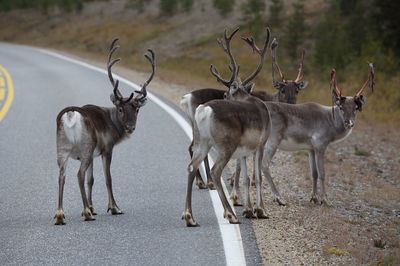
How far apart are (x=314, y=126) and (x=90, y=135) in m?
3.86

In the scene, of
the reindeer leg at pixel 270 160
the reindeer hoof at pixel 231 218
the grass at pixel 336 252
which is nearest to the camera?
the grass at pixel 336 252

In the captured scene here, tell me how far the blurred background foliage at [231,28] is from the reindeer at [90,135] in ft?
46.7

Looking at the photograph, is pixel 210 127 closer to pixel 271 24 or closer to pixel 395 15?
pixel 395 15

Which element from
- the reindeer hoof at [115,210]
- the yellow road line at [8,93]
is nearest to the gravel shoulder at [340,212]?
the reindeer hoof at [115,210]

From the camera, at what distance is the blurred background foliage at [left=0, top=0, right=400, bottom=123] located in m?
28.9

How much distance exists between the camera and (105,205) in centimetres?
997

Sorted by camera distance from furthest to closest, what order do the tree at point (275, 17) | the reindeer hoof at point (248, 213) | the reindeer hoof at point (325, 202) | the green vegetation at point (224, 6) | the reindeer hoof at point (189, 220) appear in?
the green vegetation at point (224, 6), the tree at point (275, 17), the reindeer hoof at point (325, 202), the reindeer hoof at point (248, 213), the reindeer hoof at point (189, 220)

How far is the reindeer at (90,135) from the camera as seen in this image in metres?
9.10

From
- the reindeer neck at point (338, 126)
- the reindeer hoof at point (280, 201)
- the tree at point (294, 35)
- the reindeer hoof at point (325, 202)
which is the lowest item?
the reindeer hoof at point (325, 202)

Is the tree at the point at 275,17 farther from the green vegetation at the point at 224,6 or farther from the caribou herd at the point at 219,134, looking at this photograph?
the caribou herd at the point at 219,134

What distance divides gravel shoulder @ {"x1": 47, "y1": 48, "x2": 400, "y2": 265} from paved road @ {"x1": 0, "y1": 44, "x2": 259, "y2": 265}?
22.7 inches

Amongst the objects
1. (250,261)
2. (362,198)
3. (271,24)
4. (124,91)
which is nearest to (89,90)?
(124,91)

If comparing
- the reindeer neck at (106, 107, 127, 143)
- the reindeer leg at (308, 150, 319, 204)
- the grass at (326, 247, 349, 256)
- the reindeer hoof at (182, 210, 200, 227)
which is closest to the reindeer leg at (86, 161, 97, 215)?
the reindeer neck at (106, 107, 127, 143)

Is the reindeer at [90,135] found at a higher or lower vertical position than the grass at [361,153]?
higher
